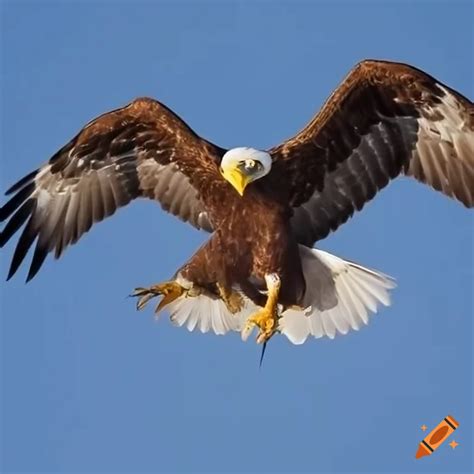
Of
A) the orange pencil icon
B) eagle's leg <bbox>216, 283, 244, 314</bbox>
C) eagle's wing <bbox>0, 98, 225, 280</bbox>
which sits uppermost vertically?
eagle's wing <bbox>0, 98, 225, 280</bbox>

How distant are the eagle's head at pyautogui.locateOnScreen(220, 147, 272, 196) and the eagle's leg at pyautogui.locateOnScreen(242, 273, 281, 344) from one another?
69 cm

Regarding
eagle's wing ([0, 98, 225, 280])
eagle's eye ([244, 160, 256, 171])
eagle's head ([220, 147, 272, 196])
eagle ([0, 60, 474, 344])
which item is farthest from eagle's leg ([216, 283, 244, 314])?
eagle's eye ([244, 160, 256, 171])

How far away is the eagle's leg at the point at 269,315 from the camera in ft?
36.0

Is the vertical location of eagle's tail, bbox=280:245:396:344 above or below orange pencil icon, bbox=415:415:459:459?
above

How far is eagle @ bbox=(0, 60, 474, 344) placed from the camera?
36.7ft

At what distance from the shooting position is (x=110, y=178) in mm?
12297

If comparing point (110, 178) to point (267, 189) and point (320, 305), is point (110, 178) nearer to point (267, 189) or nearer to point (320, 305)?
point (267, 189)

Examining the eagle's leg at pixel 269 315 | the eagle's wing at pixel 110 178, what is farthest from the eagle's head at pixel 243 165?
the eagle's leg at pixel 269 315

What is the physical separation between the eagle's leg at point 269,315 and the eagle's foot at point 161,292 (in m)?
0.73

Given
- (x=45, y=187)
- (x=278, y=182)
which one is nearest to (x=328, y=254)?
(x=278, y=182)

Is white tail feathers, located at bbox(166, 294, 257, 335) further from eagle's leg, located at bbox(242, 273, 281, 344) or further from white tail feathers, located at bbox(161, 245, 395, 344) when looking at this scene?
eagle's leg, located at bbox(242, 273, 281, 344)

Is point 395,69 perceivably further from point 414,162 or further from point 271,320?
point 271,320

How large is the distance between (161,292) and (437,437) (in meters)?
2.33

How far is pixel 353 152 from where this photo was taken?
11688 millimetres
